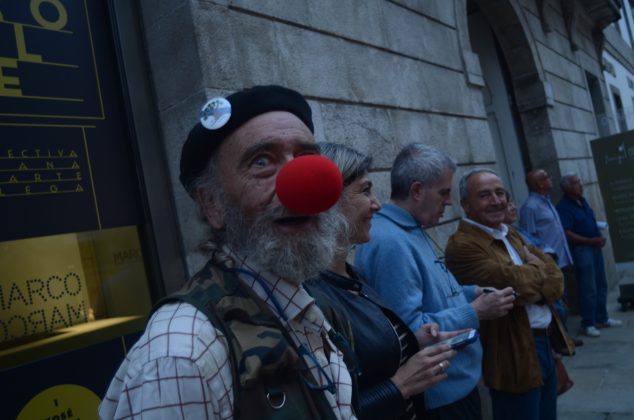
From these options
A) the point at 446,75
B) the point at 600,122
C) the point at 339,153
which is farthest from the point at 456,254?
the point at 600,122

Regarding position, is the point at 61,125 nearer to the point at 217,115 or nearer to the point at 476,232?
the point at 217,115

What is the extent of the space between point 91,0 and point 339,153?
149cm

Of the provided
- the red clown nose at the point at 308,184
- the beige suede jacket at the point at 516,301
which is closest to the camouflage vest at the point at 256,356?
the red clown nose at the point at 308,184

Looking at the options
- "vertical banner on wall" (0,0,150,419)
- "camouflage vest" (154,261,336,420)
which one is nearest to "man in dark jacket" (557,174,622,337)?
"vertical banner on wall" (0,0,150,419)

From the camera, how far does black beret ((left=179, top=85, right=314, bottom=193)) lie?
1155 mm

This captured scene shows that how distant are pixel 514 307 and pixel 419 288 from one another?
0.75 meters

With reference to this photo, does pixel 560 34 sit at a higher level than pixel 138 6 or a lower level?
higher

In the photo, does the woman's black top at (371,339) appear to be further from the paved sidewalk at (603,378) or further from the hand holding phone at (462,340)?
the paved sidewalk at (603,378)

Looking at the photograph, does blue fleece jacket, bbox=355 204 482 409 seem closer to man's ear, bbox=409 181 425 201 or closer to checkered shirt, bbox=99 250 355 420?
man's ear, bbox=409 181 425 201

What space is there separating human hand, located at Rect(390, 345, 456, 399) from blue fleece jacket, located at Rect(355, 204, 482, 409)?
25 centimetres

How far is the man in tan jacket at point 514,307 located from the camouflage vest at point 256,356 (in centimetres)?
180

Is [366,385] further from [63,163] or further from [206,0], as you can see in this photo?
[206,0]

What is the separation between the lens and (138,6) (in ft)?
8.85

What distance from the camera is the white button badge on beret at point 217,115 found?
3.72ft
